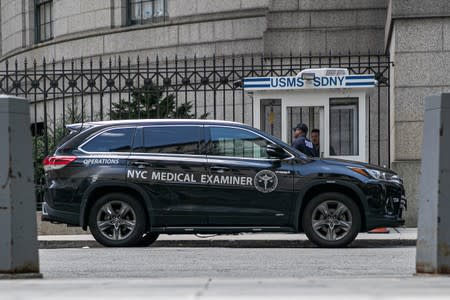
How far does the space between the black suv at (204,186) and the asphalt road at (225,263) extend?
605 mm

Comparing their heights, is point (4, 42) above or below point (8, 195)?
above

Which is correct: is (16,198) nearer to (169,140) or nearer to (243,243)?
(169,140)

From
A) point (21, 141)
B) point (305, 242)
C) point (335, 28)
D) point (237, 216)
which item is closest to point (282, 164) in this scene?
point (237, 216)

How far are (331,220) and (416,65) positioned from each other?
508 cm

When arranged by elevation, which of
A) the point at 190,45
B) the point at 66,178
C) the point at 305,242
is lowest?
the point at 305,242

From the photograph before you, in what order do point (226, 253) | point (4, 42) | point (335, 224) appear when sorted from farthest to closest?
point (4, 42), point (335, 224), point (226, 253)

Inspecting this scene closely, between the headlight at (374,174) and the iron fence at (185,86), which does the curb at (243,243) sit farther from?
the iron fence at (185,86)

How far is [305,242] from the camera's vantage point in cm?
1659

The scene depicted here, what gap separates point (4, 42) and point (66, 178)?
65.7 ft

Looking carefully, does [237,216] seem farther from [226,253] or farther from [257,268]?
[257,268]

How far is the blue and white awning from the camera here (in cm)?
1803

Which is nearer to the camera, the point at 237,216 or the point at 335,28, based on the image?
the point at 237,216

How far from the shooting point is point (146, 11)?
1123 inches

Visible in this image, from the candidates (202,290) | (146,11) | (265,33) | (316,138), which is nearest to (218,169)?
(316,138)
